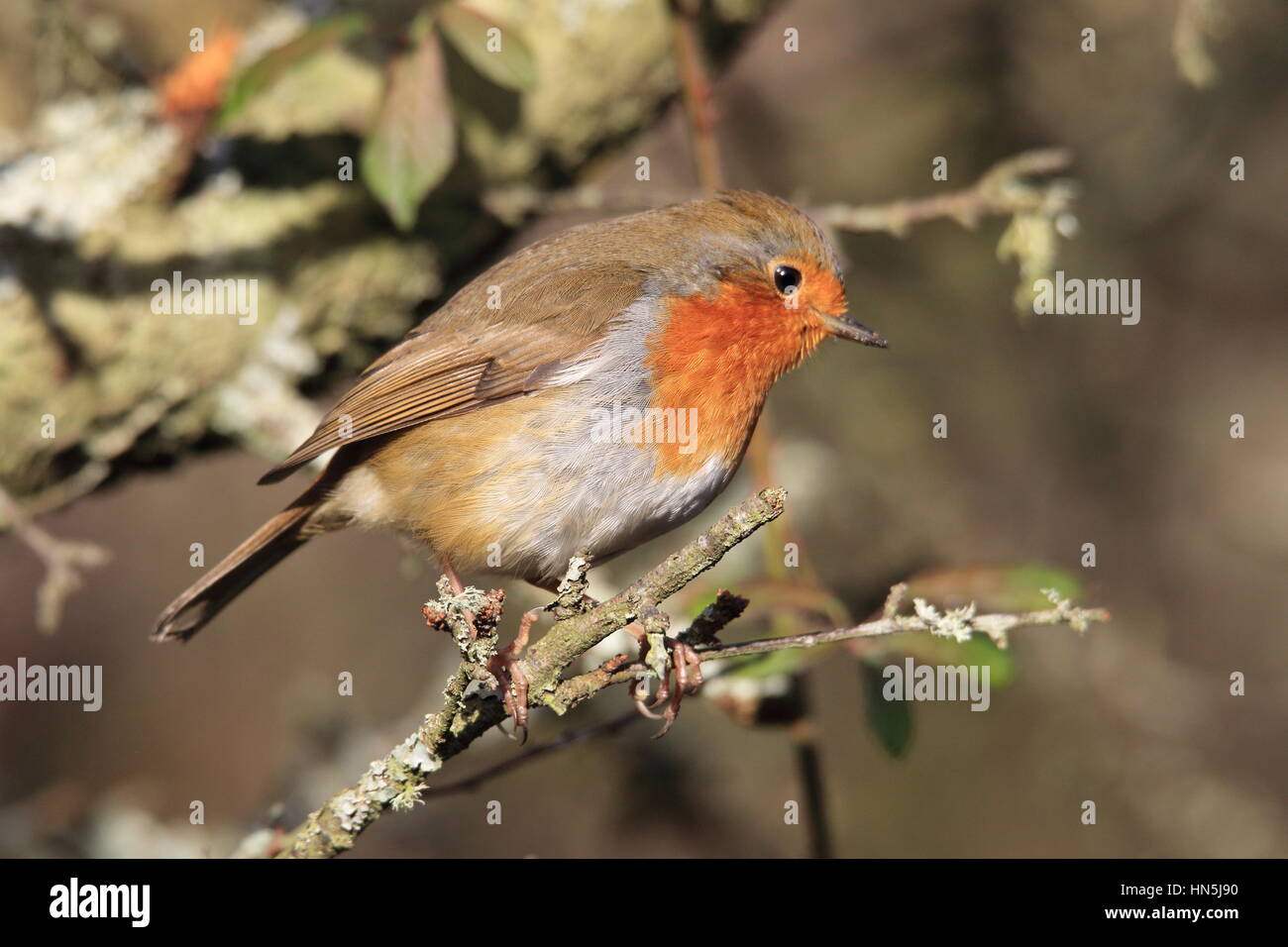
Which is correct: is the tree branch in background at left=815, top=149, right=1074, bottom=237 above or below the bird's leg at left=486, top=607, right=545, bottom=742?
above

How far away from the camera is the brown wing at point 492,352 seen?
306 cm

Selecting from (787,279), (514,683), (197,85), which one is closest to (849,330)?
(787,279)

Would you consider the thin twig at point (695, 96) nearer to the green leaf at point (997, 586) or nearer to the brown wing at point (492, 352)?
the brown wing at point (492, 352)

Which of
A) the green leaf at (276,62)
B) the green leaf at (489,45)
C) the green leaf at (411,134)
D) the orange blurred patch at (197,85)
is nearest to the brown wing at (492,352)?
the green leaf at (411,134)

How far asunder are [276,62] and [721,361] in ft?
4.28

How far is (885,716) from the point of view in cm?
284

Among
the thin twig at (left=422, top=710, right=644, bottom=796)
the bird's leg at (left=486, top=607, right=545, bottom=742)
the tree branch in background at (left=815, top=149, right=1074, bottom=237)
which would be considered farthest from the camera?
the tree branch in background at (left=815, top=149, right=1074, bottom=237)

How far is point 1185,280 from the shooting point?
18.4 ft

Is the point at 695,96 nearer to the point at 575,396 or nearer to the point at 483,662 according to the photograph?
the point at 575,396

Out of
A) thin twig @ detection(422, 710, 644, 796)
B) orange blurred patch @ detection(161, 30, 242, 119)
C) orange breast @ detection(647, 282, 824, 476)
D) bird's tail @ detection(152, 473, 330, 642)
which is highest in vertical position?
orange blurred patch @ detection(161, 30, 242, 119)

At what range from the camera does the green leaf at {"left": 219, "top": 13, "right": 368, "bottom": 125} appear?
119 inches

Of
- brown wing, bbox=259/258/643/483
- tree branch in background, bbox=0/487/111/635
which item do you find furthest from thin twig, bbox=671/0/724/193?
tree branch in background, bbox=0/487/111/635

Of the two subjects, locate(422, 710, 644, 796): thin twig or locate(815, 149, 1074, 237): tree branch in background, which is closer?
locate(422, 710, 644, 796): thin twig

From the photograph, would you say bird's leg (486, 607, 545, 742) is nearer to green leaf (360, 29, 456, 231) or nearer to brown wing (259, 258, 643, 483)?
brown wing (259, 258, 643, 483)
